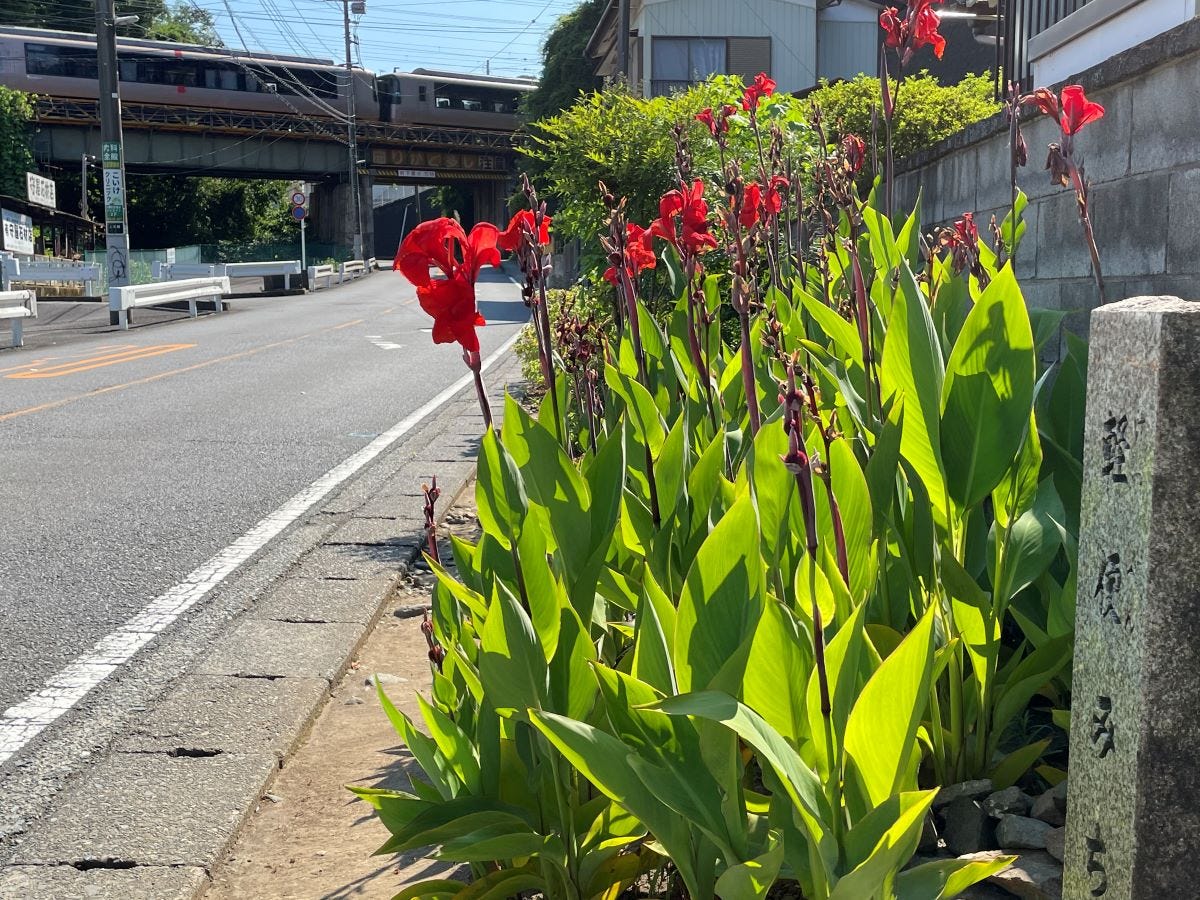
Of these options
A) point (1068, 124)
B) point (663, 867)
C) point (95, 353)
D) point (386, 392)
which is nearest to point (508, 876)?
point (663, 867)

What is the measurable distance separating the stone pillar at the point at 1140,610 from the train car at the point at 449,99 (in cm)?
4725

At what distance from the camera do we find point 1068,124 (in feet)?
9.49

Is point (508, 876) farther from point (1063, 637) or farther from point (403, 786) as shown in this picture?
point (1063, 637)

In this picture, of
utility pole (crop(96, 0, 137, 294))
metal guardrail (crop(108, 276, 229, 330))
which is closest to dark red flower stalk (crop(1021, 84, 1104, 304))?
metal guardrail (crop(108, 276, 229, 330))

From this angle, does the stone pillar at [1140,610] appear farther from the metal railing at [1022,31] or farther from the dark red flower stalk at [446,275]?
the metal railing at [1022,31]

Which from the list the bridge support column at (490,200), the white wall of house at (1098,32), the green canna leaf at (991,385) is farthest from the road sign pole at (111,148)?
the bridge support column at (490,200)

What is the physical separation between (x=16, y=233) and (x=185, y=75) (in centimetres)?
1882

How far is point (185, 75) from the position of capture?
41469 millimetres

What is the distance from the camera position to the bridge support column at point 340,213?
51.9 meters

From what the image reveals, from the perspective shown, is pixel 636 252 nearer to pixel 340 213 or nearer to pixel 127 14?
pixel 340 213

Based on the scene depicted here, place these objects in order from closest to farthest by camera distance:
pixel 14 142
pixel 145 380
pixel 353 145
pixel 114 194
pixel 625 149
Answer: pixel 625 149 → pixel 145 380 → pixel 114 194 → pixel 14 142 → pixel 353 145

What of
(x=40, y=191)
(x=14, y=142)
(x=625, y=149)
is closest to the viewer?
(x=625, y=149)

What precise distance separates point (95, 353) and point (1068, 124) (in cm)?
1371

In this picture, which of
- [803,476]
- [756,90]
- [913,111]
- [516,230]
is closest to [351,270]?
[913,111]
